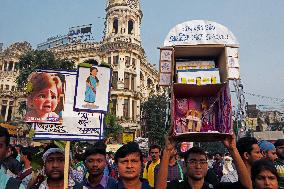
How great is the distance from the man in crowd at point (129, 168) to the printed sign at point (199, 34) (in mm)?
1502

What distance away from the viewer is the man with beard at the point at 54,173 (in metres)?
3.78

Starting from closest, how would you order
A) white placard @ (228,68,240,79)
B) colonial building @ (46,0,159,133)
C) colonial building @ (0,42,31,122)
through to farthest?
1. white placard @ (228,68,240,79)
2. colonial building @ (46,0,159,133)
3. colonial building @ (0,42,31,122)

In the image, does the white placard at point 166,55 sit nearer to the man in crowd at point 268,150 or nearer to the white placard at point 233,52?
the white placard at point 233,52

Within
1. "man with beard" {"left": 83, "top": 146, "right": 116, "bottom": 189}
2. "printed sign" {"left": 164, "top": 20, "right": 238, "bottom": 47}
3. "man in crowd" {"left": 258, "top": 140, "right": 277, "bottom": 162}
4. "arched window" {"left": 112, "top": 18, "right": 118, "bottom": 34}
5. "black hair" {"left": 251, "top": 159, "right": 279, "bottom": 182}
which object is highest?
"arched window" {"left": 112, "top": 18, "right": 118, "bottom": 34}

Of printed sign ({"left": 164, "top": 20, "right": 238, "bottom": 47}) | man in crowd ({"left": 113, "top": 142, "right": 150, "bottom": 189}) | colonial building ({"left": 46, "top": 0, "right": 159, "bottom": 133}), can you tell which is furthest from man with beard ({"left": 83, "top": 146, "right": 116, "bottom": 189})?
colonial building ({"left": 46, "top": 0, "right": 159, "bottom": 133})

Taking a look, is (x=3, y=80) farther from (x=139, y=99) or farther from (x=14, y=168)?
(x=14, y=168)

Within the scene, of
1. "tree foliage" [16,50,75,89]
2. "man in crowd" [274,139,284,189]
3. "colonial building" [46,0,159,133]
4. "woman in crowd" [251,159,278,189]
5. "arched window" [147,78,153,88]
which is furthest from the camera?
"arched window" [147,78,153,88]

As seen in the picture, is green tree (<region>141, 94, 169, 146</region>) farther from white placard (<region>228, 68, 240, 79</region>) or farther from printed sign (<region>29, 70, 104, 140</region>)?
white placard (<region>228, 68, 240, 79</region>)

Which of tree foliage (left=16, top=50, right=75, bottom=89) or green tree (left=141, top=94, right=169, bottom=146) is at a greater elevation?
tree foliage (left=16, top=50, right=75, bottom=89)

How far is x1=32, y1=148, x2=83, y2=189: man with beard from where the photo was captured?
12.4 ft

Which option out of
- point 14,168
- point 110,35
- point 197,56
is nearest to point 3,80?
point 110,35

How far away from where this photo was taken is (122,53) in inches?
1697

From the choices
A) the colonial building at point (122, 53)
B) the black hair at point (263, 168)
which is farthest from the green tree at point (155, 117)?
the black hair at point (263, 168)

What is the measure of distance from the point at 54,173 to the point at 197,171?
1.76 m
